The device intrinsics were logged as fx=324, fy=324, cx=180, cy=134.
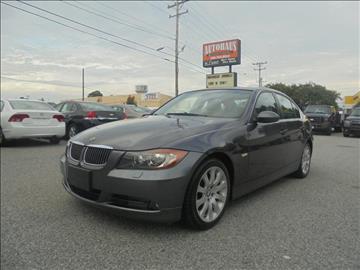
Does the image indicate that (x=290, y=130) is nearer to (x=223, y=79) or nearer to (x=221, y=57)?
(x=223, y=79)

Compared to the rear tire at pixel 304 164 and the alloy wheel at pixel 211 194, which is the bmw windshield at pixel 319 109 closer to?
the rear tire at pixel 304 164

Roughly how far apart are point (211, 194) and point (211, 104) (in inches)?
56.1

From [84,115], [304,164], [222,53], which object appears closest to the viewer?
[304,164]

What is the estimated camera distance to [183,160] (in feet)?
9.59

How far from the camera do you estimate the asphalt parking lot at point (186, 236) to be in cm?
260

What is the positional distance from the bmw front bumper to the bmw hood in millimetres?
247

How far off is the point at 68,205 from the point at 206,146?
6.14ft

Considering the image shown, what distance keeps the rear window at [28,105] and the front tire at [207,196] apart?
284 inches

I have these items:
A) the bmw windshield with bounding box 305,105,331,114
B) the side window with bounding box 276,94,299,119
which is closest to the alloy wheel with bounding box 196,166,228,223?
the side window with bounding box 276,94,299,119

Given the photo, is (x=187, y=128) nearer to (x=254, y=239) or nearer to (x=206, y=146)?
(x=206, y=146)

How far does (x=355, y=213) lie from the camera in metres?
3.78

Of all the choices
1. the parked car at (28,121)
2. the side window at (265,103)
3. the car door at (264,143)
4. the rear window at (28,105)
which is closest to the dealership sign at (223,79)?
the rear window at (28,105)

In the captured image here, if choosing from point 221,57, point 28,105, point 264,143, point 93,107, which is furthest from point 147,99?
point 264,143

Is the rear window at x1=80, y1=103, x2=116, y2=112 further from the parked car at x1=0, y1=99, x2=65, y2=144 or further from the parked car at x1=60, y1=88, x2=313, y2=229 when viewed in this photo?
the parked car at x1=60, y1=88, x2=313, y2=229
